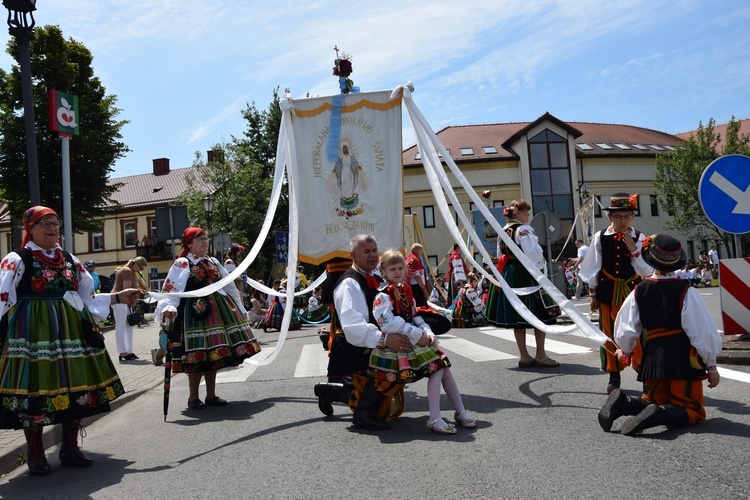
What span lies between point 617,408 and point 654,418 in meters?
0.24

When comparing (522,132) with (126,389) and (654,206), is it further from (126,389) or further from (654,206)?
(126,389)

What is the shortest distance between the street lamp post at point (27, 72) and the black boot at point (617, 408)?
5749 mm

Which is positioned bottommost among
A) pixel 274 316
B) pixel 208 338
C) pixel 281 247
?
pixel 274 316

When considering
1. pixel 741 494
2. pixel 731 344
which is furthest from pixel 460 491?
pixel 731 344

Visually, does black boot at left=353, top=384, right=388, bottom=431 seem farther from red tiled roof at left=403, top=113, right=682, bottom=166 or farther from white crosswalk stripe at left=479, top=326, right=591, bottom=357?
red tiled roof at left=403, top=113, right=682, bottom=166

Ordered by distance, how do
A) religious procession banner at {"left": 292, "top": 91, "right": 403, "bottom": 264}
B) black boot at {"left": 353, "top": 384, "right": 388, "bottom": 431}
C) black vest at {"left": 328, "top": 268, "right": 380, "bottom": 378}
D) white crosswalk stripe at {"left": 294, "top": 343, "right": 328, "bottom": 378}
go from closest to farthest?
black boot at {"left": 353, "top": 384, "right": 388, "bottom": 431}, black vest at {"left": 328, "top": 268, "right": 380, "bottom": 378}, religious procession banner at {"left": 292, "top": 91, "right": 403, "bottom": 264}, white crosswalk stripe at {"left": 294, "top": 343, "right": 328, "bottom": 378}

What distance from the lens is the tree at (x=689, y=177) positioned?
4488cm

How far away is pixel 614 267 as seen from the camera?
6180 mm

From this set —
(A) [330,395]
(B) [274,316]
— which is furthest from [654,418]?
(B) [274,316]

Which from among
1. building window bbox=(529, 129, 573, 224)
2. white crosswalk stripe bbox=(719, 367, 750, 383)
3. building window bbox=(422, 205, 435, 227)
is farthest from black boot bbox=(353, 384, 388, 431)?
building window bbox=(529, 129, 573, 224)

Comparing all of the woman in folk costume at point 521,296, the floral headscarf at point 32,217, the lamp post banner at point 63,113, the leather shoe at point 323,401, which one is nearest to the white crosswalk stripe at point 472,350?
the woman in folk costume at point 521,296

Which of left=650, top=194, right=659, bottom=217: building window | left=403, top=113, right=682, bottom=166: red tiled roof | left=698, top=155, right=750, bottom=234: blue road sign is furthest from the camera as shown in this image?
left=650, top=194, right=659, bottom=217: building window

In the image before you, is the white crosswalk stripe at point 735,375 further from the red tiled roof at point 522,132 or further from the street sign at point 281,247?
the red tiled roof at point 522,132

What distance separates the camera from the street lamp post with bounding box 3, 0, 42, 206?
7.14m
